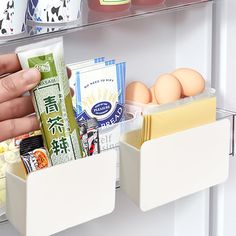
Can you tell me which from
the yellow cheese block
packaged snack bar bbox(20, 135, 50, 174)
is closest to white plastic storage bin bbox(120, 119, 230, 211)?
the yellow cheese block

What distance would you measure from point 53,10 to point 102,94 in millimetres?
137

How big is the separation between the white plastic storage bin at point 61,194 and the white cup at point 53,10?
0.17 metres

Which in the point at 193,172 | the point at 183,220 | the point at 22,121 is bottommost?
the point at 183,220

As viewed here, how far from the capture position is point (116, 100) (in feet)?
2.94

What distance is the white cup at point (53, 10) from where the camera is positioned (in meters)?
0.80

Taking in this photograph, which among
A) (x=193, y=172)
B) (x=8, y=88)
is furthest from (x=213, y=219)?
(x=8, y=88)

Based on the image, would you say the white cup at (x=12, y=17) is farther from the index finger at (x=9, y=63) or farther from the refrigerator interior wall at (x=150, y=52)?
the refrigerator interior wall at (x=150, y=52)

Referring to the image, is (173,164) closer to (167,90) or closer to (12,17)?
(167,90)

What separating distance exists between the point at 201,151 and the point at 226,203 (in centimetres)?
25

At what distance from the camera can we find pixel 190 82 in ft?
3.13

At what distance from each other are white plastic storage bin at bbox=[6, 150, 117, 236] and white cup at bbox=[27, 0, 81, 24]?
0.17 metres

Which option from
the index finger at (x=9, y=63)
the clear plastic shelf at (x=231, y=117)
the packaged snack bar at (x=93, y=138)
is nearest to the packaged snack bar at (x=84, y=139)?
the packaged snack bar at (x=93, y=138)

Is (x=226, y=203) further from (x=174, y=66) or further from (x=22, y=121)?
(x=22, y=121)

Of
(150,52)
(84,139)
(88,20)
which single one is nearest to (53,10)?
(88,20)
